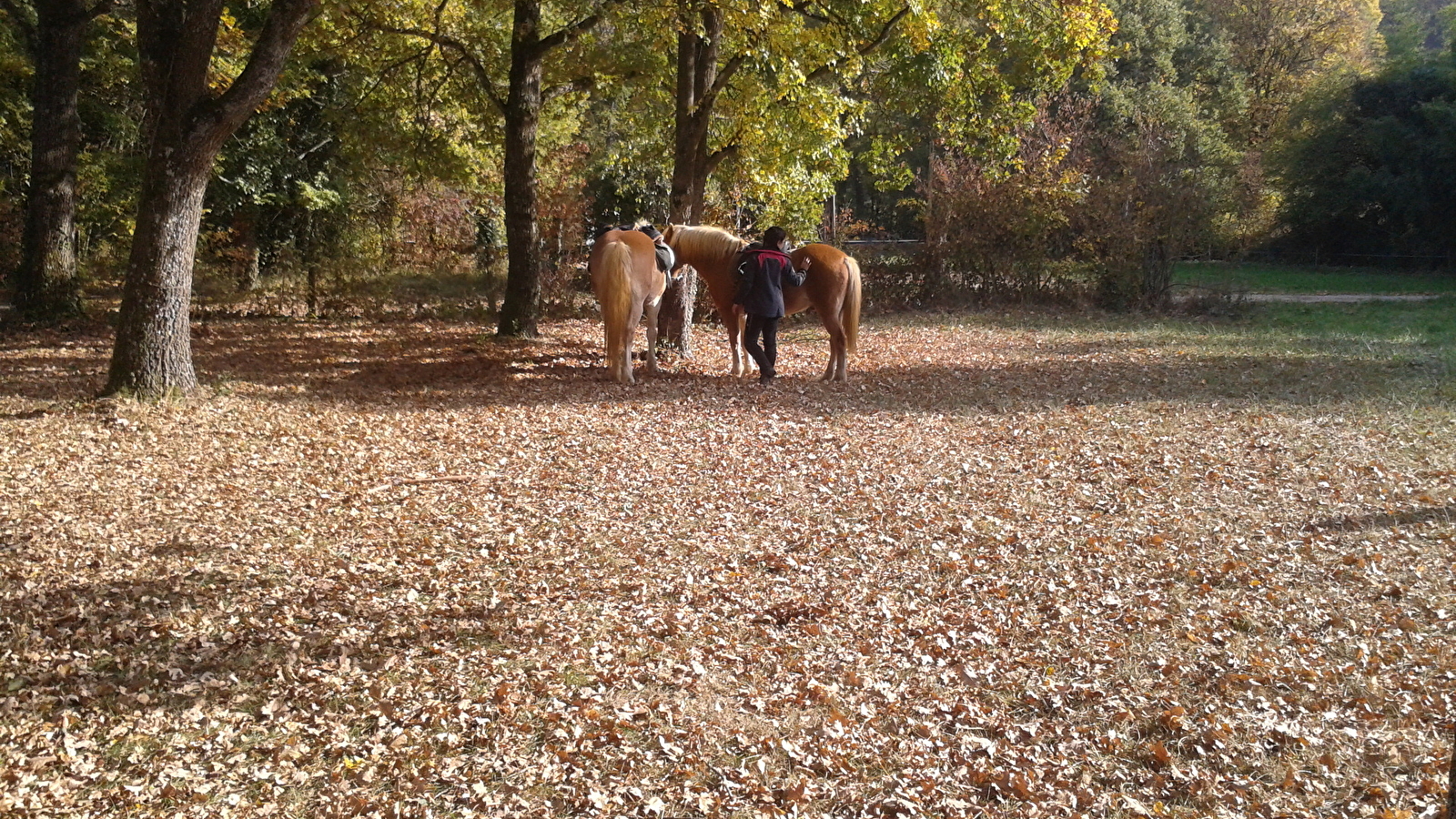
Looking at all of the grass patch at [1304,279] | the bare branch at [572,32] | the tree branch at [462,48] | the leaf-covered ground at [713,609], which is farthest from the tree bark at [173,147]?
the grass patch at [1304,279]

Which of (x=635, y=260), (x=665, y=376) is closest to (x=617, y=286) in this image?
(x=635, y=260)

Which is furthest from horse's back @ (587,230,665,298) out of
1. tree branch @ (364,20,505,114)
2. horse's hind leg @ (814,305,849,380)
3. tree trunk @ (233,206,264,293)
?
tree trunk @ (233,206,264,293)

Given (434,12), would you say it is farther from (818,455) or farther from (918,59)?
(818,455)

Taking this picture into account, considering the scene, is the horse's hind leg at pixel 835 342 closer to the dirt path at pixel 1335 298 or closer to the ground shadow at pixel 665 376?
the ground shadow at pixel 665 376

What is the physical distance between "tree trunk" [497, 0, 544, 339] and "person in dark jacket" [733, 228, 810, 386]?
3808 mm

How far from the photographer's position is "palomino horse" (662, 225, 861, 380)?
11945 mm

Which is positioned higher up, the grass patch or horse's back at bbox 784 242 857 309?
the grass patch

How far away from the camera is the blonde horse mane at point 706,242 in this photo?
39.1ft

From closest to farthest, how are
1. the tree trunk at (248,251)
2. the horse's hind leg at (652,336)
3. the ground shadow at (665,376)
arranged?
the ground shadow at (665,376) < the horse's hind leg at (652,336) < the tree trunk at (248,251)

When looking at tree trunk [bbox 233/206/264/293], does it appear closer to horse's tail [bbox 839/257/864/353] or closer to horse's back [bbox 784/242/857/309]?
horse's back [bbox 784/242/857/309]

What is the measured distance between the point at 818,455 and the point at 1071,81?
2870 centimetres

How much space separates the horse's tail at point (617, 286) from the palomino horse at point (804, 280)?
0.96m

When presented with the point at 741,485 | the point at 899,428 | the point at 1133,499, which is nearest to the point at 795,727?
the point at 741,485

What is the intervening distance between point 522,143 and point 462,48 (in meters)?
1.45
